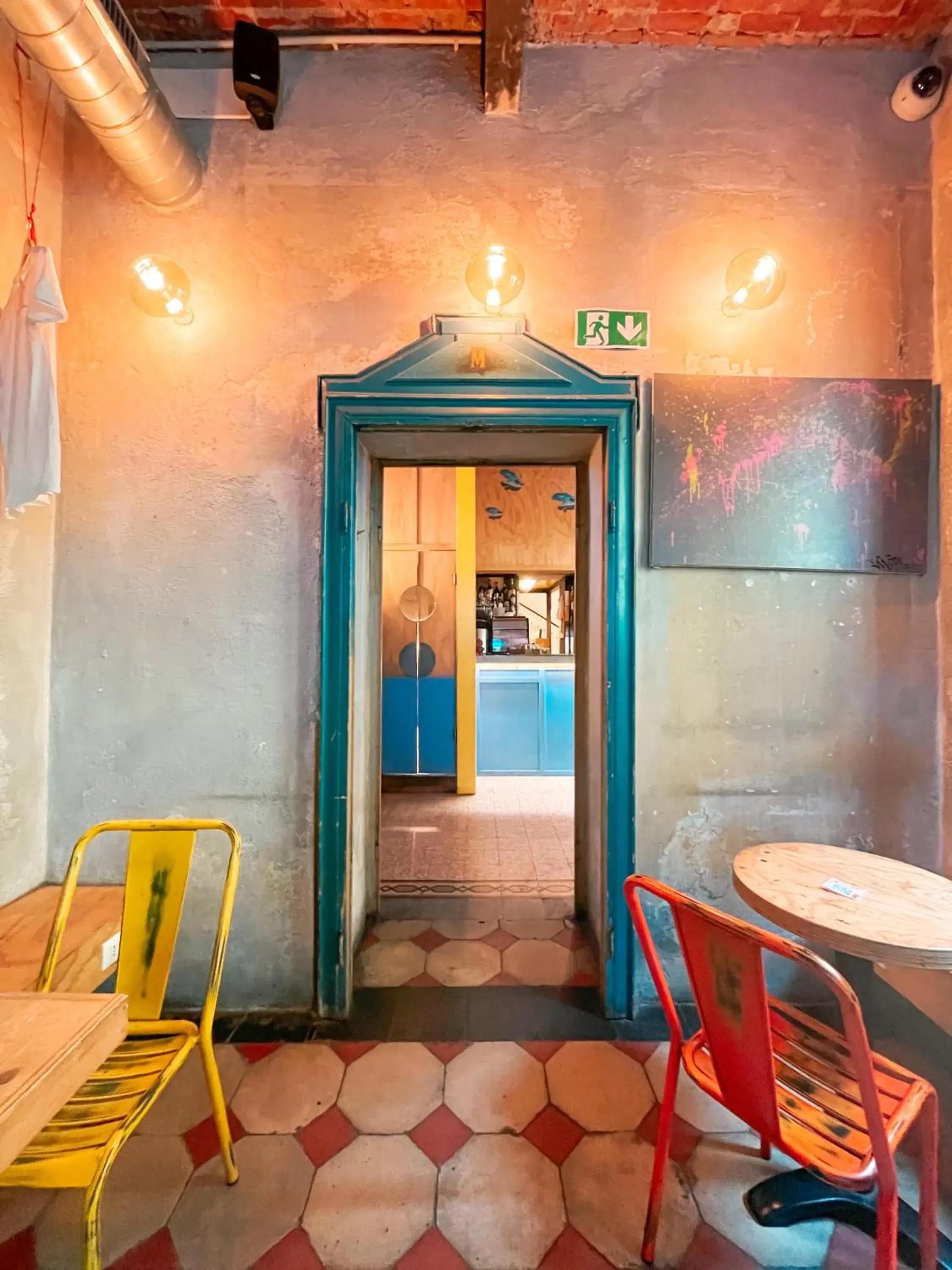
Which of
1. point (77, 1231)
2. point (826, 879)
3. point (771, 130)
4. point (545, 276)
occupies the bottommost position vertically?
point (77, 1231)

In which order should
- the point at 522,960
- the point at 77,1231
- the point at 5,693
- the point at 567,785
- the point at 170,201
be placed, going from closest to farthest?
the point at 77,1231 → the point at 5,693 → the point at 170,201 → the point at 522,960 → the point at 567,785

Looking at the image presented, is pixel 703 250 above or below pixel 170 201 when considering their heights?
below

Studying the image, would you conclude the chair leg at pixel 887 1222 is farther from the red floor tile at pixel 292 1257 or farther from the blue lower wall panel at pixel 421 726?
the blue lower wall panel at pixel 421 726

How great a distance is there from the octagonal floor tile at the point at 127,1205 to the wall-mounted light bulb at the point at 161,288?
2.62m

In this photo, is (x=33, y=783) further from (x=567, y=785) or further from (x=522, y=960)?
(x=567, y=785)

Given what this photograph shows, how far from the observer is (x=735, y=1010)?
3.26 ft

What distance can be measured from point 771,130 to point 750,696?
215cm

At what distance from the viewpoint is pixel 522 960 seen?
2.31 meters

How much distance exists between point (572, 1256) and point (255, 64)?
11.8ft

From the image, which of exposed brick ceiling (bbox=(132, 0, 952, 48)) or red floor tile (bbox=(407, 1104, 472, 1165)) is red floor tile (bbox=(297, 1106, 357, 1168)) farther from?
exposed brick ceiling (bbox=(132, 0, 952, 48))

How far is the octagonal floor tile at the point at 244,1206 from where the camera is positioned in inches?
48.7

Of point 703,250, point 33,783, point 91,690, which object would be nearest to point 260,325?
point 91,690

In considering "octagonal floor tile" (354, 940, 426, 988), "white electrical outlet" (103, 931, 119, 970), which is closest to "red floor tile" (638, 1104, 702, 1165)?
"octagonal floor tile" (354, 940, 426, 988)

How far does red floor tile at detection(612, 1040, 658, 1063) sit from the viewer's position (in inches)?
71.4
